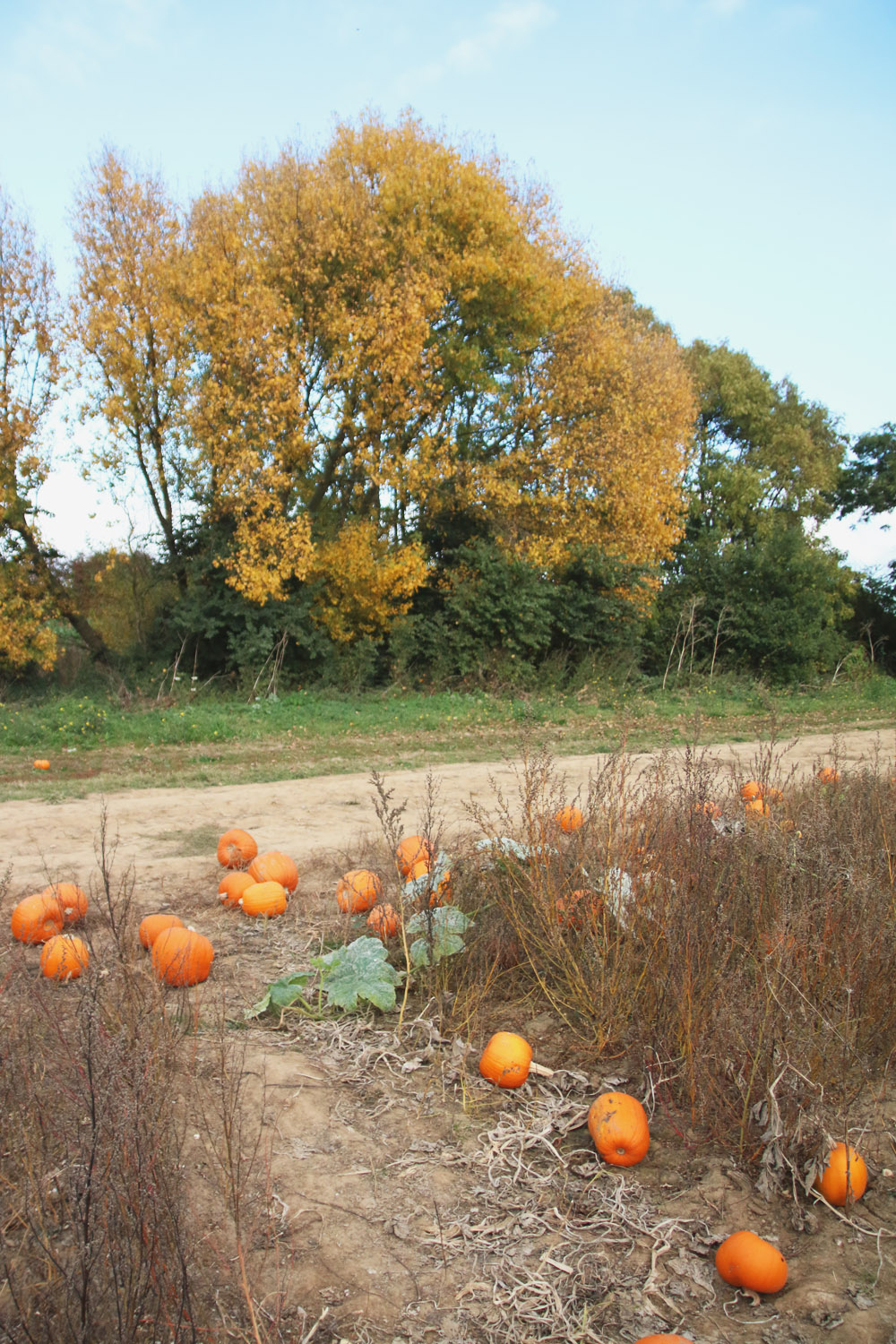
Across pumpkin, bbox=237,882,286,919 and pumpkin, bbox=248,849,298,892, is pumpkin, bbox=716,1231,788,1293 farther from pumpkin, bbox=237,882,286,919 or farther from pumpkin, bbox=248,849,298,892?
pumpkin, bbox=248,849,298,892

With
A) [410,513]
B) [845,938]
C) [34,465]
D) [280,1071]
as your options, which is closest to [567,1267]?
[280,1071]

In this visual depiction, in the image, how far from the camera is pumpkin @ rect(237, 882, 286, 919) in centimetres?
432

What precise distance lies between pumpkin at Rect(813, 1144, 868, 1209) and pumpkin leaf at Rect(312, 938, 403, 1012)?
5.01ft

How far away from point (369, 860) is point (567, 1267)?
9.49 feet

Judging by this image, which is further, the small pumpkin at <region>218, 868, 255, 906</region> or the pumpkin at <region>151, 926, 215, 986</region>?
the small pumpkin at <region>218, 868, 255, 906</region>

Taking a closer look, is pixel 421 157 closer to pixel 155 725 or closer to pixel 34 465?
pixel 34 465

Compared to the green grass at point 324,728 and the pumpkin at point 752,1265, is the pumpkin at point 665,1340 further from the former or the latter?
the green grass at point 324,728

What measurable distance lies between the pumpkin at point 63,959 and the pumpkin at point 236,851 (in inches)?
66.5

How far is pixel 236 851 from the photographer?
5.16m

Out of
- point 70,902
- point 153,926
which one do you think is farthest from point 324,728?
point 153,926

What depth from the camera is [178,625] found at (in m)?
15.8

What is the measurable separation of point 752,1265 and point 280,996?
1824mm

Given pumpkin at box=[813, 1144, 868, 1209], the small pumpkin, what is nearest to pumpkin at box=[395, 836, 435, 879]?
the small pumpkin

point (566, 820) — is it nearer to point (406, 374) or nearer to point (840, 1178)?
point (840, 1178)
